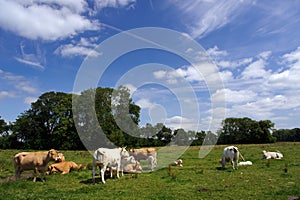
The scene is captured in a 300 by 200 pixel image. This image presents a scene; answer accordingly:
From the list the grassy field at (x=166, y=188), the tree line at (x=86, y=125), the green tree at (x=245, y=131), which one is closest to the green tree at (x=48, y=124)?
the tree line at (x=86, y=125)

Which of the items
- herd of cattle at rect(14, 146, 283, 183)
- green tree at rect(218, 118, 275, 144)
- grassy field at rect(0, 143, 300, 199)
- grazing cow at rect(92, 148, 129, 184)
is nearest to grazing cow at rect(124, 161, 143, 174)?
herd of cattle at rect(14, 146, 283, 183)

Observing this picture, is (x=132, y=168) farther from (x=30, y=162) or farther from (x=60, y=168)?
(x=30, y=162)

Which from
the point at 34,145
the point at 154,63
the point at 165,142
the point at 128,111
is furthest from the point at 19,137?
the point at 154,63

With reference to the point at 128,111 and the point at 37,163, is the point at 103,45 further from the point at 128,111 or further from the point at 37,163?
the point at 128,111

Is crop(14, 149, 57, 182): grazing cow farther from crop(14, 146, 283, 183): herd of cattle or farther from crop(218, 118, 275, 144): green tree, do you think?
crop(218, 118, 275, 144): green tree

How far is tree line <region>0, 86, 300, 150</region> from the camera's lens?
160 feet

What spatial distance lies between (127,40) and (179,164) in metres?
12.2

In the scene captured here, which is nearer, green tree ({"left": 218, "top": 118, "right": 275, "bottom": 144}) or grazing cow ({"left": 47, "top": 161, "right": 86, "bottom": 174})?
grazing cow ({"left": 47, "top": 161, "right": 86, "bottom": 174})

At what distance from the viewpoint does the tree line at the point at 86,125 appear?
160 ft

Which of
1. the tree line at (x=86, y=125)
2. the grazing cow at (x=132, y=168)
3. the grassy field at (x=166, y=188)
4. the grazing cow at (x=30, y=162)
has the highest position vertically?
the tree line at (x=86, y=125)

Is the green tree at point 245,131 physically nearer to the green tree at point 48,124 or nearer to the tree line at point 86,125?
the tree line at point 86,125

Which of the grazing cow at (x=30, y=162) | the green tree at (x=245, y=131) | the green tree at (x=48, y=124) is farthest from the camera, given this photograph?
the green tree at (x=245, y=131)

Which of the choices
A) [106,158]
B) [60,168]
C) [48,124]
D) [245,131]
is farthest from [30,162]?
[245,131]

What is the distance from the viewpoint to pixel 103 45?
73.5 feet
